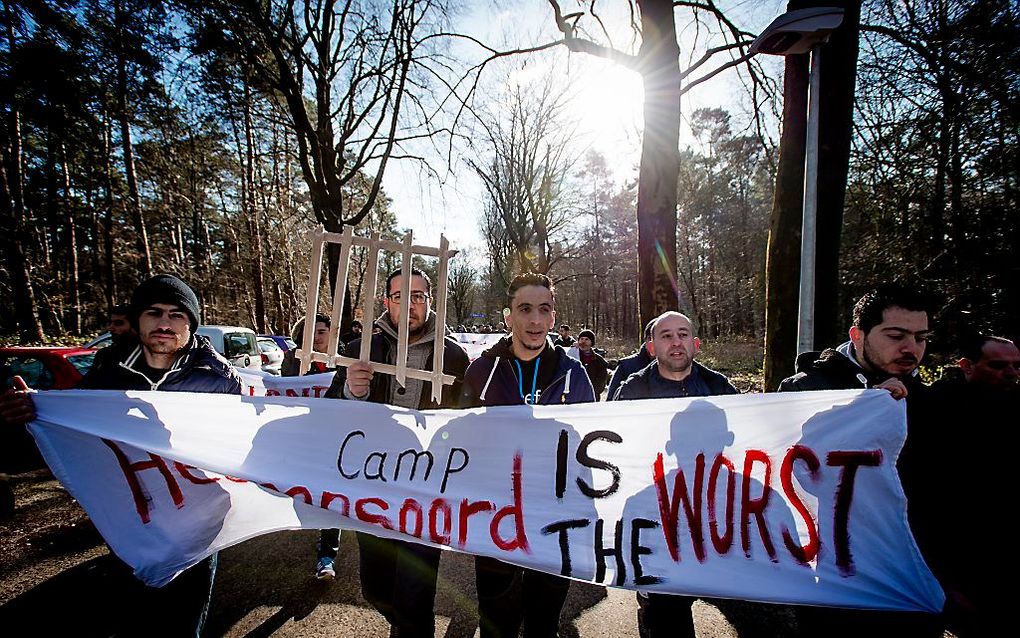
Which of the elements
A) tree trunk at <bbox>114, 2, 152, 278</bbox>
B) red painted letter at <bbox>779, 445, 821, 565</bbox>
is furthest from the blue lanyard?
tree trunk at <bbox>114, 2, 152, 278</bbox>

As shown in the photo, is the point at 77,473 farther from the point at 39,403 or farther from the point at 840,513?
the point at 840,513

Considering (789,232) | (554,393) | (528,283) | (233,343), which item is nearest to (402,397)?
(554,393)

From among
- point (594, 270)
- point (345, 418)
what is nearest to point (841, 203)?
point (345, 418)

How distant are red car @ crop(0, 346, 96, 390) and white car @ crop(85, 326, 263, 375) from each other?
2499 mm

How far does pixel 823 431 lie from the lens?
1.91m

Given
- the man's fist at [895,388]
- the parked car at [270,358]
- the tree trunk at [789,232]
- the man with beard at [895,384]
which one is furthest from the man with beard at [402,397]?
the parked car at [270,358]

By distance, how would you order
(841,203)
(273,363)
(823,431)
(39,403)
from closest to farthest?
(823,431) < (39,403) < (841,203) < (273,363)

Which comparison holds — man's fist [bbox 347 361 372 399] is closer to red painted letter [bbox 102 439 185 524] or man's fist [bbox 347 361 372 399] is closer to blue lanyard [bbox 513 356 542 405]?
blue lanyard [bbox 513 356 542 405]

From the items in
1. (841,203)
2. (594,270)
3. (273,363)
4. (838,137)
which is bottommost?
(273,363)

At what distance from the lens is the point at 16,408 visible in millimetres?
2014

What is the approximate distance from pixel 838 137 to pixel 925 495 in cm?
404

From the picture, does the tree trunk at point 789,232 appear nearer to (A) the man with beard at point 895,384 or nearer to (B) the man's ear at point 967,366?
(B) the man's ear at point 967,366

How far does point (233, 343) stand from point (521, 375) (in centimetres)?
869

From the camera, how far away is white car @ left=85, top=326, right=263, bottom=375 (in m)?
8.20
